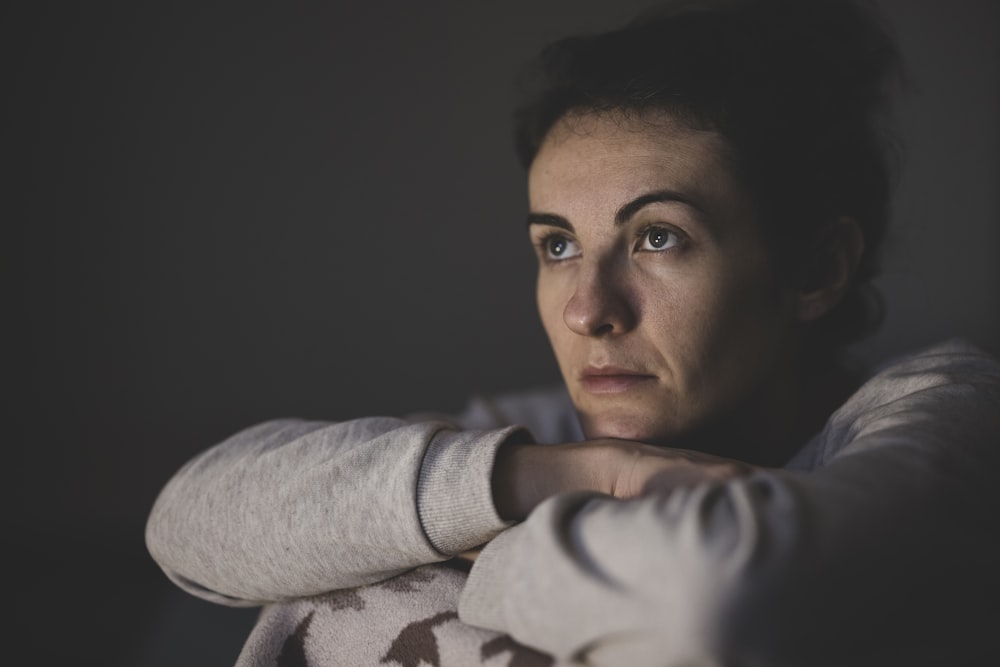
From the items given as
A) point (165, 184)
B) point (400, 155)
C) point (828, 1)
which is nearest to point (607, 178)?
point (828, 1)

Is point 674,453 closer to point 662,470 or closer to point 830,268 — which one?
point 662,470

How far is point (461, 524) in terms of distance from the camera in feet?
2.39

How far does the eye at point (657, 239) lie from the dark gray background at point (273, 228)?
3.50ft

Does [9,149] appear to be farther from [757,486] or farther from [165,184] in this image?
[757,486]

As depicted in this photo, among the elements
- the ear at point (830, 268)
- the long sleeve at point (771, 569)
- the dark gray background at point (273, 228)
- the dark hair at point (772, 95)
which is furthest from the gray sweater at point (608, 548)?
the dark gray background at point (273, 228)

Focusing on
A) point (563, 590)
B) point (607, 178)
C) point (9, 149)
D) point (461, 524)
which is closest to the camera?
point (563, 590)

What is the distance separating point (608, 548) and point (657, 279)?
44cm

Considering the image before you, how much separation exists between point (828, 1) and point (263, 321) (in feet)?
4.53

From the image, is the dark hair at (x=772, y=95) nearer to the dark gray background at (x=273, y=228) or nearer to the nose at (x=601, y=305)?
the nose at (x=601, y=305)

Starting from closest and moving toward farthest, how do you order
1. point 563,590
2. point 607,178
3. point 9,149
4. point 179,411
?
point 563,590
point 607,178
point 9,149
point 179,411

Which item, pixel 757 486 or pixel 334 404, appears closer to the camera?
pixel 757 486

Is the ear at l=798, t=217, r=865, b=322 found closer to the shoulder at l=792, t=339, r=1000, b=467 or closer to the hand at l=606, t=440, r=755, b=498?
the shoulder at l=792, t=339, r=1000, b=467

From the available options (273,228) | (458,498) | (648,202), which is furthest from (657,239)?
(273,228)

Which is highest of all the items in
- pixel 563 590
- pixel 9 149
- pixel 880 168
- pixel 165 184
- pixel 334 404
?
pixel 9 149
